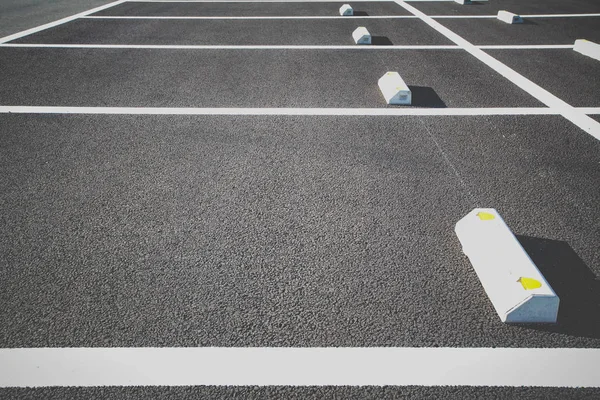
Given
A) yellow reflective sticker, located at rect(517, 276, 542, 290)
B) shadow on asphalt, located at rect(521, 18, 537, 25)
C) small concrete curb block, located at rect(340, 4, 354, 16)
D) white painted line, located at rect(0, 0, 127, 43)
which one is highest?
white painted line, located at rect(0, 0, 127, 43)

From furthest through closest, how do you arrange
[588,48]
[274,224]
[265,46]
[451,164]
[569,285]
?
[265,46], [588,48], [451,164], [274,224], [569,285]

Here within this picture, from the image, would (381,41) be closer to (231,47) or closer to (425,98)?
(231,47)

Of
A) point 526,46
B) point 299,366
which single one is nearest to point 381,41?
point 526,46

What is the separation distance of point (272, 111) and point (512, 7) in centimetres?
837

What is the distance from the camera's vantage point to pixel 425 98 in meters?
4.73

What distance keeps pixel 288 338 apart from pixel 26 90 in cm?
477

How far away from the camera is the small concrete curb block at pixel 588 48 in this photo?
605 centimetres

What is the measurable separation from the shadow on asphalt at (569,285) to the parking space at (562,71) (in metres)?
2.79

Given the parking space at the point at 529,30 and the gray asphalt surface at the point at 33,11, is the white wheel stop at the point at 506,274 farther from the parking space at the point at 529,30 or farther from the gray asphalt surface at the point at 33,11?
the gray asphalt surface at the point at 33,11

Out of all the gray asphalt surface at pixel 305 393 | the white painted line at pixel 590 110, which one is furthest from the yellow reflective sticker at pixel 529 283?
the white painted line at pixel 590 110

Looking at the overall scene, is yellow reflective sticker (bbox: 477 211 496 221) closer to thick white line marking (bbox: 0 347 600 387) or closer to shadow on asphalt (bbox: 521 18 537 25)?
thick white line marking (bbox: 0 347 600 387)

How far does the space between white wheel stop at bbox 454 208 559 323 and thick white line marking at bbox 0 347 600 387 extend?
7.6 inches

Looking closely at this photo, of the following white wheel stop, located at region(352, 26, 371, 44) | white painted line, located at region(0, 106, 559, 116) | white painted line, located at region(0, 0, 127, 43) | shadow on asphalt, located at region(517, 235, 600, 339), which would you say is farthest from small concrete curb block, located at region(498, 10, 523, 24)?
white painted line, located at region(0, 0, 127, 43)

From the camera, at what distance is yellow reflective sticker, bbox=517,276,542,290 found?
204 centimetres
